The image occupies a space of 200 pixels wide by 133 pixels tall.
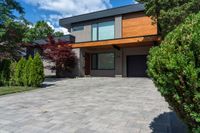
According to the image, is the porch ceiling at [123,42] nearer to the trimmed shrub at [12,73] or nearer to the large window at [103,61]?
the large window at [103,61]

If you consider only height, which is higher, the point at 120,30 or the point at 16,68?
the point at 120,30

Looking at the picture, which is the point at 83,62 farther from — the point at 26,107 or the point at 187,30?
the point at 187,30

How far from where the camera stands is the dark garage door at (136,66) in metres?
19.7

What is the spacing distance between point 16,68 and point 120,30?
9832 mm

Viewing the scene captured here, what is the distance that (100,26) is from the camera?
818 inches

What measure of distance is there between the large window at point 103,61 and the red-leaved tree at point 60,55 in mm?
2151

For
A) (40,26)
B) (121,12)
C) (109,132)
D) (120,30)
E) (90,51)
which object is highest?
(40,26)

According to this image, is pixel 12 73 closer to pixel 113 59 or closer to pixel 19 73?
pixel 19 73

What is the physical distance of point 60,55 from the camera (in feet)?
63.2

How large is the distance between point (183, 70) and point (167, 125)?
2.63m

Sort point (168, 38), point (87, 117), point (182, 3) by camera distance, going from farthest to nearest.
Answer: point (182, 3) → point (87, 117) → point (168, 38)

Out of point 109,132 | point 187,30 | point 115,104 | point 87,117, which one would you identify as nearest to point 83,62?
Answer: point 115,104

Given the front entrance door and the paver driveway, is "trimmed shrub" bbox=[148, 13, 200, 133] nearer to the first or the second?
the paver driveway

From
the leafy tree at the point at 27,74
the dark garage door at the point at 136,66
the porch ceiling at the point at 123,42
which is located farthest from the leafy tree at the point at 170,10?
the leafy tree at the point at 27,74
